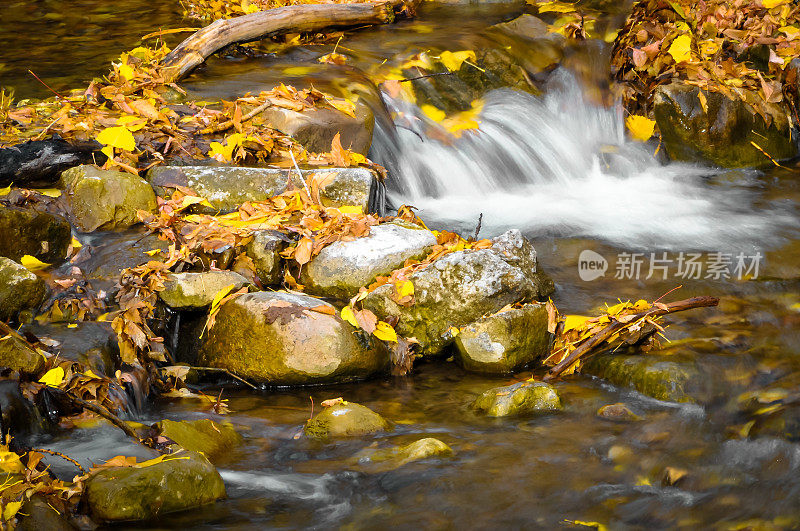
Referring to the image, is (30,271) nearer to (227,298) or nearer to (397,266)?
(227,298)

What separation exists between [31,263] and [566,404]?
121 inches

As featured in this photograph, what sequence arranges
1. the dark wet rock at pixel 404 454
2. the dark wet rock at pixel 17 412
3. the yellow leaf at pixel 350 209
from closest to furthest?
1. the dark wet rock at pixel 17 412
2. the dark wet rock at pixel 404 454
3. the yellow leaf at pixel 350 209

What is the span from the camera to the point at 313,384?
409 cm

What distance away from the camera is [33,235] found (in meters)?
4.38

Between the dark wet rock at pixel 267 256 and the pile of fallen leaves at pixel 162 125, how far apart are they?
711 mm

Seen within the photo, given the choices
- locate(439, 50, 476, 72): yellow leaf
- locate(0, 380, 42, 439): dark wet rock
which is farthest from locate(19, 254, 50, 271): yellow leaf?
locate(439, 50, 476, 72): yellow leaf

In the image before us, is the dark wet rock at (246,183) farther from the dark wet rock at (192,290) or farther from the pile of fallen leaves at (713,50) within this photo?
the pile of fallen leaves at (713,50)

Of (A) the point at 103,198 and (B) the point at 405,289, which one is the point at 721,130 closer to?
(B) the point at 405,289

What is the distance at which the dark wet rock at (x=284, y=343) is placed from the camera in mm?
3975

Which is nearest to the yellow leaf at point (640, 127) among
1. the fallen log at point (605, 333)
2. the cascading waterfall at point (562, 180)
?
the cascading waterfall at point (562, 180)

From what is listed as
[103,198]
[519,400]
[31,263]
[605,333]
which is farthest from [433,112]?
[519,400]

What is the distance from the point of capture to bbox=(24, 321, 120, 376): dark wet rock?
3.68m

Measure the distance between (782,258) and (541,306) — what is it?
7.70 ft

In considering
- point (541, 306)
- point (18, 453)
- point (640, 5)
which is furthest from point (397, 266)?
point (640, 5)
